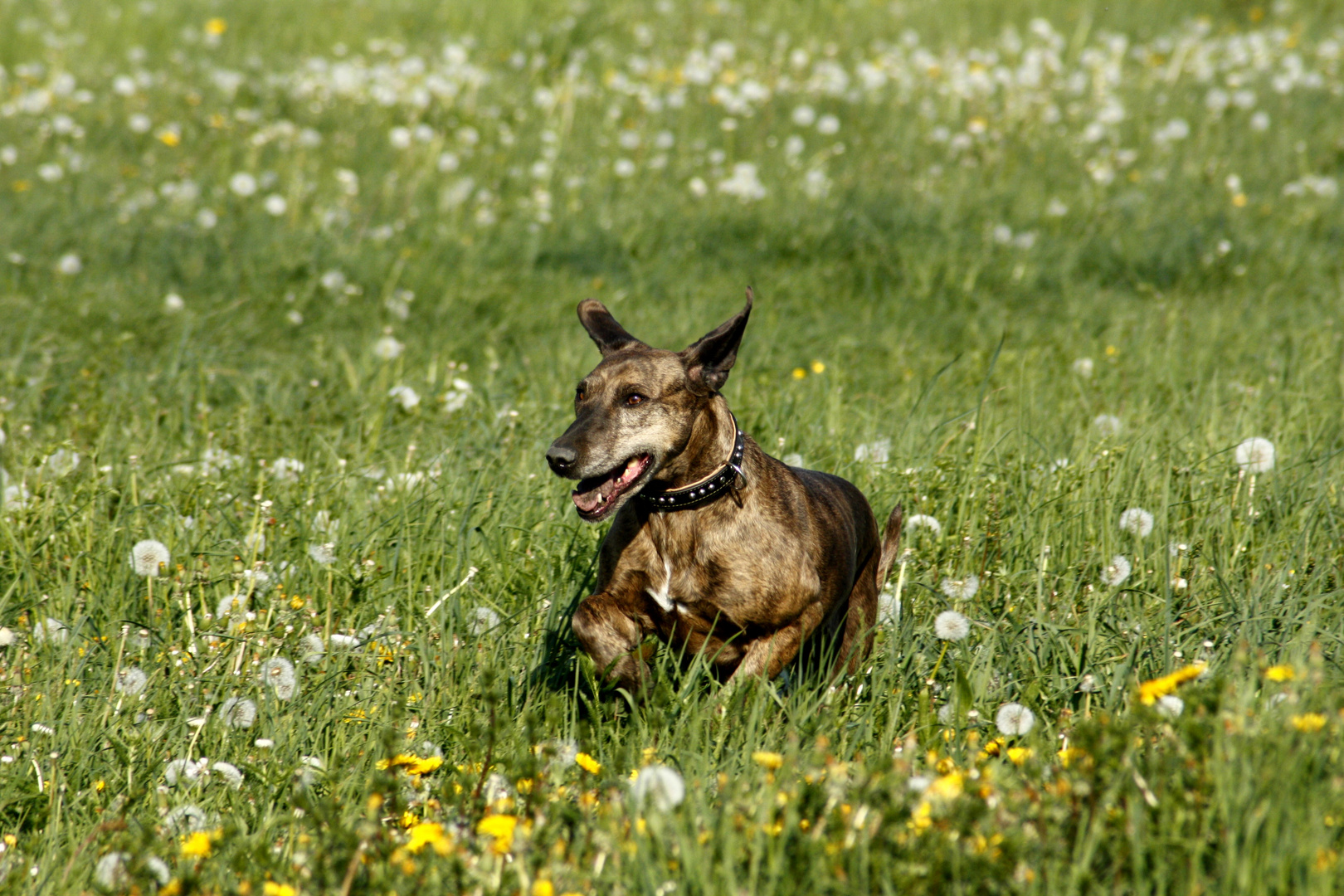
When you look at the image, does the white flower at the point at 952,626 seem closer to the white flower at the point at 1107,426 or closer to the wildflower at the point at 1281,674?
the wildflower at the point at 1281,674

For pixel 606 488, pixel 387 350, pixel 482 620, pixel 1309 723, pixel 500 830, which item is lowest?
pixel 387 350

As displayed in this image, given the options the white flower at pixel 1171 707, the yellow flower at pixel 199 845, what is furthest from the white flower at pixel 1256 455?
the yellow flower at pixel 199 845

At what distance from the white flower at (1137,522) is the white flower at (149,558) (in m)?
3.54

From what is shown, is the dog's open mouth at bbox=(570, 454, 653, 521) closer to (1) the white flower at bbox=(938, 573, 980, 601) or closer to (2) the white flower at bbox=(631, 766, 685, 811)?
(2) the white flower at bbox=(631, 766, 685, 811)

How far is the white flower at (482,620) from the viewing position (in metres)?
4.18

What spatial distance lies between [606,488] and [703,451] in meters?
0.37

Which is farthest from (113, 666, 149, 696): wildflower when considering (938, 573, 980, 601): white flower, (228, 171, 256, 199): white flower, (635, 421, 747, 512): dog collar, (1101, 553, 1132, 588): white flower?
(228, 171, 256, 199): white flower

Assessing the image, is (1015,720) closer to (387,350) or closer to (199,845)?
(199,845)

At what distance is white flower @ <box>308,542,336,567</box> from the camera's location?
4.43 m

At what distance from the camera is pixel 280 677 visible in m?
3.79

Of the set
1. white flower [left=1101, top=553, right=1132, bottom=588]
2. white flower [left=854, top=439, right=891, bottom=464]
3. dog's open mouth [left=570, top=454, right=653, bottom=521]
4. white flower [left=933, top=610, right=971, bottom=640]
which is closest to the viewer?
dog's open mouth [left=570, top=454, right=653, bottom=521]

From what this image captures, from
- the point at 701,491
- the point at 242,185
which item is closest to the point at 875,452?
the point at 701,491

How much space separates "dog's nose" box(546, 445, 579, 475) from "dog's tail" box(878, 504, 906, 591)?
1.58m

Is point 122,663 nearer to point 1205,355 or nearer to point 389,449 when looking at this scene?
point 389,449
